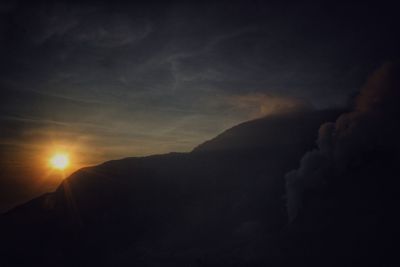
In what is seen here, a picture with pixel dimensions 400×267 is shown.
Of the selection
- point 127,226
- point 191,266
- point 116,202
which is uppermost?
point 116,202

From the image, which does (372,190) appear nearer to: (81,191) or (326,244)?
(326,244)

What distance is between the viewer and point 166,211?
279ft

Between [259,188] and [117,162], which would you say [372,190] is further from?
[117,162]

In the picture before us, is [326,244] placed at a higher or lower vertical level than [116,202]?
lower

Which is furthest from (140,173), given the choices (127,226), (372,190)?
(372,190)

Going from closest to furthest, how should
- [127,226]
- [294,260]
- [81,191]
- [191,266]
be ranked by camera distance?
[294,260] → [191,266] → [127,226] → [81,191]

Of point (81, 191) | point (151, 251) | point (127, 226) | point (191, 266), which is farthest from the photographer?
point (81, 191)

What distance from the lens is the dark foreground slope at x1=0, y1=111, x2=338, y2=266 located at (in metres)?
71.9

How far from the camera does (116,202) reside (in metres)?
85.7

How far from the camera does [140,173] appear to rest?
297 ft

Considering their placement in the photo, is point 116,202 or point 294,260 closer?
point 294,260

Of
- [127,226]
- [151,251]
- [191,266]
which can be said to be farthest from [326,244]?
[127,226]

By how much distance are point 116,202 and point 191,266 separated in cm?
3030

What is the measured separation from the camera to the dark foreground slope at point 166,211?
71.9m
